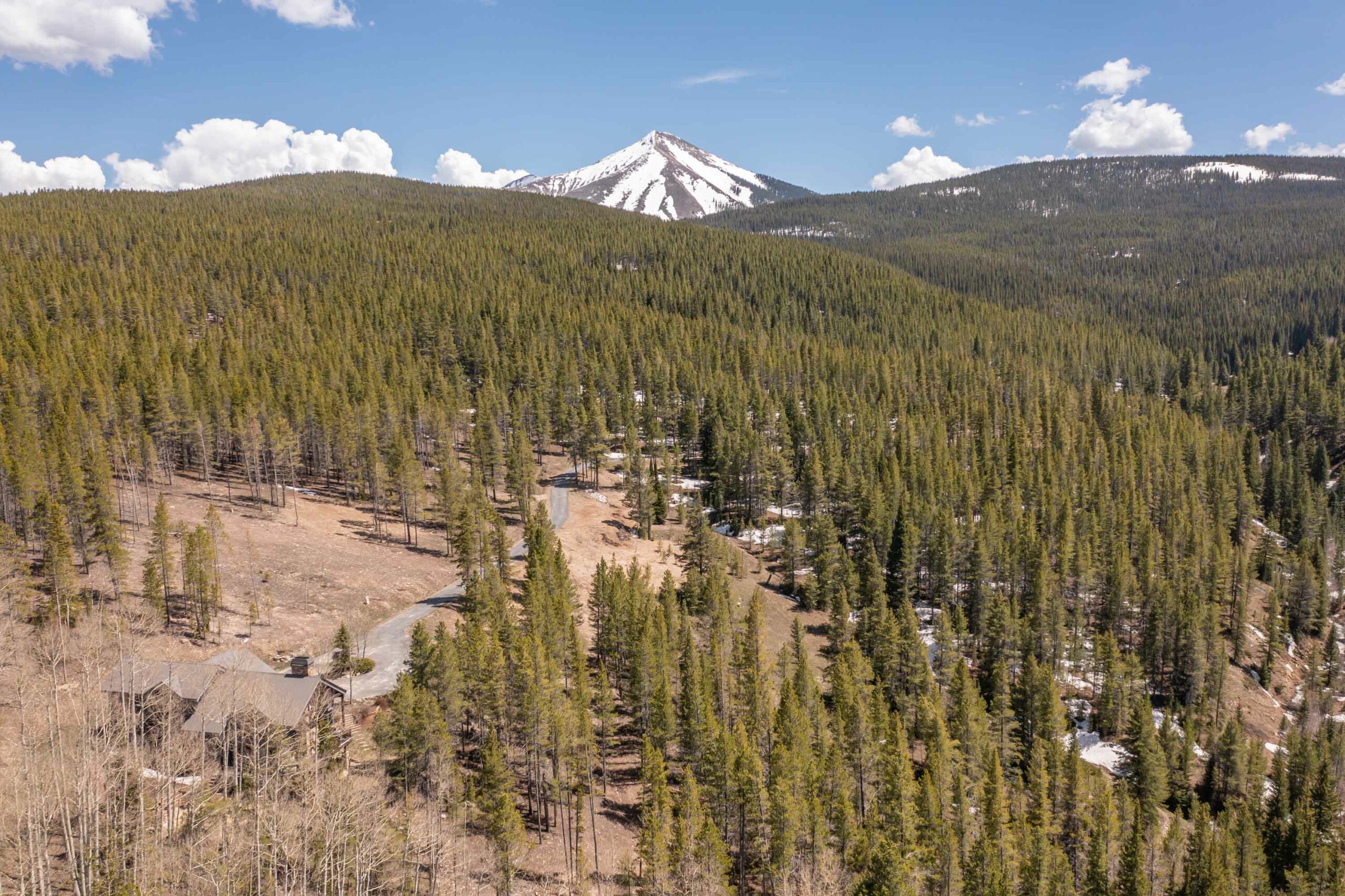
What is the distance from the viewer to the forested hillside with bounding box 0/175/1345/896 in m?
38.4

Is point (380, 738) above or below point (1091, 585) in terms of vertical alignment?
above

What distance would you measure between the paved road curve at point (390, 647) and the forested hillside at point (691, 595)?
5.12 m

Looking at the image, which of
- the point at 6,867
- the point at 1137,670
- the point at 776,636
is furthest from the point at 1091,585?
the point at 6,867

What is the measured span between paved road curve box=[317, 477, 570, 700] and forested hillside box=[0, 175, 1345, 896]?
5.12 meters

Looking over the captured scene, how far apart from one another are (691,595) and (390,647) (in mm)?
29078

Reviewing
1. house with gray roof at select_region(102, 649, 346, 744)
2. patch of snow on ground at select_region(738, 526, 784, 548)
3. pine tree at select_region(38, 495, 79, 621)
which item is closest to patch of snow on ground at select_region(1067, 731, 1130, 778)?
patch of snow on ground at select_region(738, 526, 784, 548)

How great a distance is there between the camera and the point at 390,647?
5972 centimetres

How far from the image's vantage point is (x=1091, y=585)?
9156 centimetres

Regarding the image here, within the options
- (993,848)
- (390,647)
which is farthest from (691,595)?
(993,848)

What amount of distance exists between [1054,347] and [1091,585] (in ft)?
381

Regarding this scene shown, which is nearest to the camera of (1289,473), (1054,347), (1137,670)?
(1137,670)

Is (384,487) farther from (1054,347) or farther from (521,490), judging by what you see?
(1054,347)

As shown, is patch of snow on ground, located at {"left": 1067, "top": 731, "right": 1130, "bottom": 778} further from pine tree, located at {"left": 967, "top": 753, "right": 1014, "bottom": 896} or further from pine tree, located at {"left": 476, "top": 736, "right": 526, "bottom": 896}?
pine tree, located at {"left": 476, "top": 736, "right": 526, "bottom": 896}

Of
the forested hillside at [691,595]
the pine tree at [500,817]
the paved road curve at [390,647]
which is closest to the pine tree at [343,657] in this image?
the paved road curve at [390,647]
